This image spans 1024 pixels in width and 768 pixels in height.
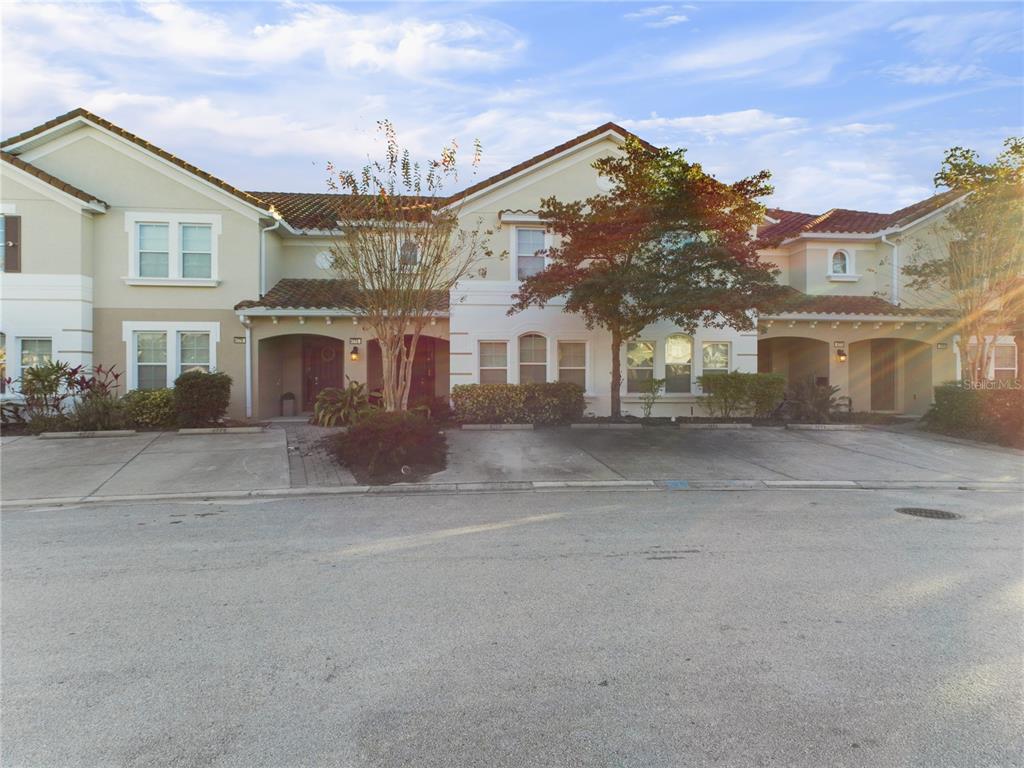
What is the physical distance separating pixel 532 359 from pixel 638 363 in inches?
116

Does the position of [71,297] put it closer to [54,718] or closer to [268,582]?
[268,582]

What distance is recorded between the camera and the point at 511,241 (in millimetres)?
17078

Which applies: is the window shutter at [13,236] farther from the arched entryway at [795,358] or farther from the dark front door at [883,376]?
the dark front door at [883,376]

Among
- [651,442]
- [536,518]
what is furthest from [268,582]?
[651,442]

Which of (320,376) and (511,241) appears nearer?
(511,241)

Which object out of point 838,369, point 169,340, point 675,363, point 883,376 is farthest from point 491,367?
point 883,376

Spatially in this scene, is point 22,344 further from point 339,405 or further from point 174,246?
point 339,405

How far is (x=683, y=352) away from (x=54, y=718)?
1635 centimetres

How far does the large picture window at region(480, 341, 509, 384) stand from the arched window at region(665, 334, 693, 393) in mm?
4490

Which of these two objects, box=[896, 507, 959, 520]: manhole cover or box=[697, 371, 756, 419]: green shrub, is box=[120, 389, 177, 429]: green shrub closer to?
box=[697, 371, 756, 419]: green shrub

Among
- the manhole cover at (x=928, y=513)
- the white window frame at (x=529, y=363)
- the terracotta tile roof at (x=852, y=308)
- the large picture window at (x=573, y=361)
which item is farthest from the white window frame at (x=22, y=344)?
the terracotta tile roof at (x=852, y=308)

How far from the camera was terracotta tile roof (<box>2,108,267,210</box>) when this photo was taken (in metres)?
16.4

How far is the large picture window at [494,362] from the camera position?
1733 centimetres

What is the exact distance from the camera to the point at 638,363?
17625 millimetres
